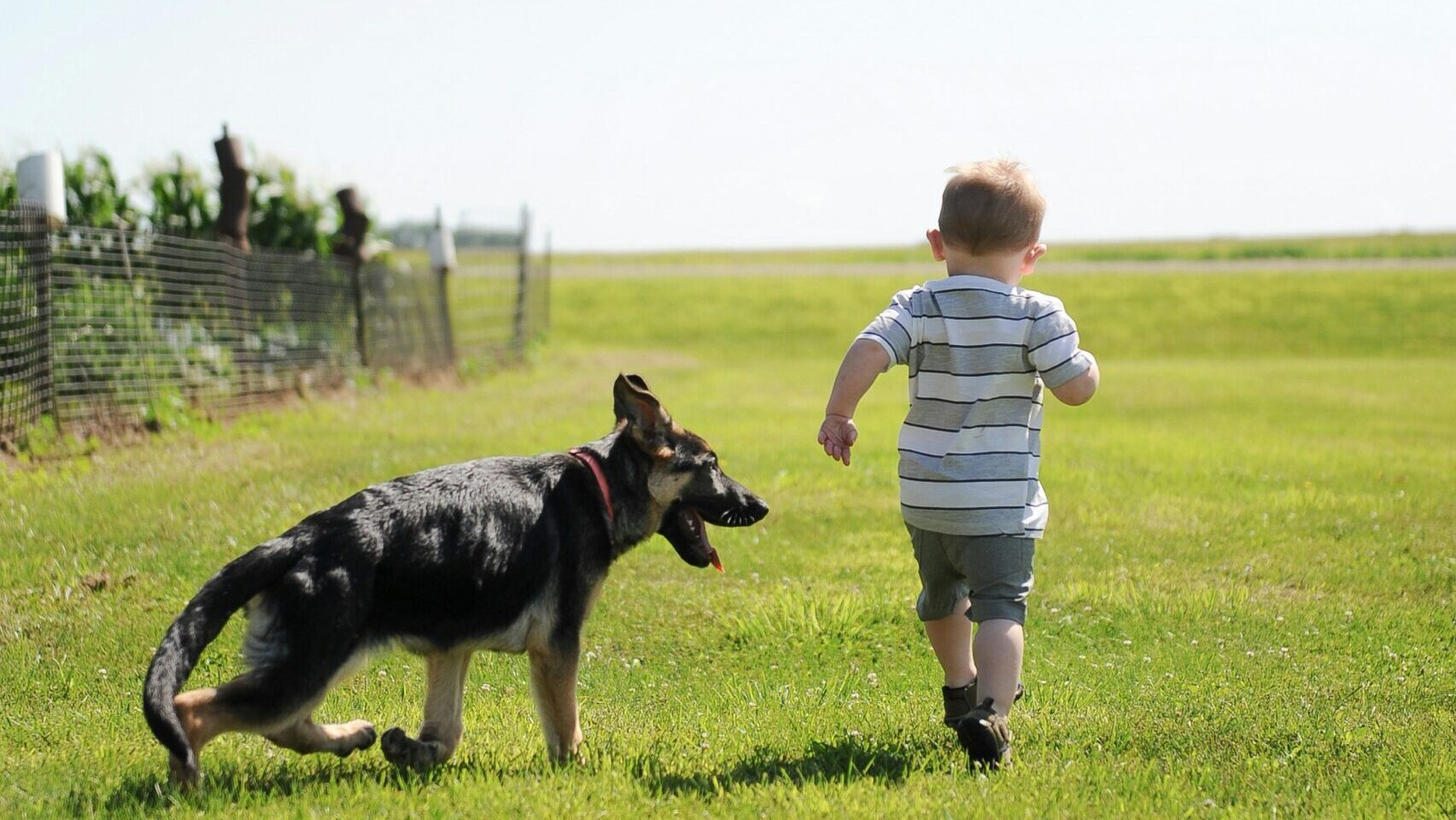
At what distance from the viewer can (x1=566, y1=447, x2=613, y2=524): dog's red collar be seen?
4734 mm

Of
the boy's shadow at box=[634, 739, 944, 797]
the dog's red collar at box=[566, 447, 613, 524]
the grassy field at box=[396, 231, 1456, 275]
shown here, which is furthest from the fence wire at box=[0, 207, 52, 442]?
the grassy field at box=[396, 231, 1456, 275]

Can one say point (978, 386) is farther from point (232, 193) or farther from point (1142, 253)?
point (1142, 253)

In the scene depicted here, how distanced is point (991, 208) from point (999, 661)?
1534 mm

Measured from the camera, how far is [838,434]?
4.53m

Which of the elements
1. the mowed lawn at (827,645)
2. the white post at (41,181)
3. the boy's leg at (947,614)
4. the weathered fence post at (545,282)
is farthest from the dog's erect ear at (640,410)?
the weathered fence post at (545,282)

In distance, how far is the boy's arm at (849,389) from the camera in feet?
14.7

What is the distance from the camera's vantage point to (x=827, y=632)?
21.3 ft

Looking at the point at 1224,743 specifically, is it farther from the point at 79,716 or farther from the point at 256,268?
the point at 256,268

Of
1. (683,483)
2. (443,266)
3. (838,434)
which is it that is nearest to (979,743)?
(838,434)

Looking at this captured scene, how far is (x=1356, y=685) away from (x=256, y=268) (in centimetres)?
1172

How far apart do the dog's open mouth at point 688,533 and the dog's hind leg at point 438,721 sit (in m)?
0.89

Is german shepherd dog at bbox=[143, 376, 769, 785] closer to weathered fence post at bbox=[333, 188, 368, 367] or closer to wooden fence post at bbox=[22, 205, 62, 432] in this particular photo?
wooden fence post at bbox=[22, 205, 62, 432]

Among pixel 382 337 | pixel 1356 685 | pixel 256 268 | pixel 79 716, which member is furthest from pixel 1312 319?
pixel 79 716

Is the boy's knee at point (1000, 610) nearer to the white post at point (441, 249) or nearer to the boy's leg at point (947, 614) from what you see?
the boy's leg at point (947, 614)
